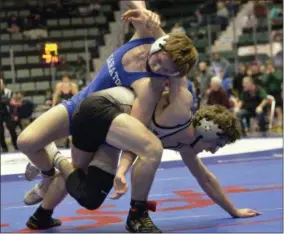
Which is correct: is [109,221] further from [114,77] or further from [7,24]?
[7,24]

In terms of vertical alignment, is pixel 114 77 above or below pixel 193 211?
above

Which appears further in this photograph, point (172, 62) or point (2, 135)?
point (2, 135)

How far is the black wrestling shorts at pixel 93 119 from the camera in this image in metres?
3.81

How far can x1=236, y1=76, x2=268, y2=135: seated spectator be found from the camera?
38.3ft

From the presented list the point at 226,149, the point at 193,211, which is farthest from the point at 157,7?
the point at 193,211

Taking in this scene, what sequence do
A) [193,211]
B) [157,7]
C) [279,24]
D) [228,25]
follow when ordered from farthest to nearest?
[157,7] → [228,25] → [279,24] → [193,211]

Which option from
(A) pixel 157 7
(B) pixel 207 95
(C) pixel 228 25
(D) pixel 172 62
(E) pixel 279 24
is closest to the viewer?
(D) pixel 172 62

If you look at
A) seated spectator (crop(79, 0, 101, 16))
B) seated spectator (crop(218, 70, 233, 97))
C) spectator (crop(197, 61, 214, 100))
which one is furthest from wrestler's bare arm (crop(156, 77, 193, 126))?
seated spectator (crop(79, 0, 101, 16))

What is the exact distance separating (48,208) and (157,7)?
1403cm

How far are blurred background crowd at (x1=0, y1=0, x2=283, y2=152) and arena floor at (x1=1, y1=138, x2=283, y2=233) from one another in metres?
3.48

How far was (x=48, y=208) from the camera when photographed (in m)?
4.21

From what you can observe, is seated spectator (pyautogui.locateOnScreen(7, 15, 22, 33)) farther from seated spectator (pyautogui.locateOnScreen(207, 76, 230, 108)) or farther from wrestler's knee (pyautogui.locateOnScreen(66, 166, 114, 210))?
wrestler's knee (pyautogui.locateOnScreen(66, 166, 114, 210))

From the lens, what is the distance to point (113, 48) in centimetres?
1588

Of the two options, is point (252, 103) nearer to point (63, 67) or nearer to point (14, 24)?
point (63, 67)
